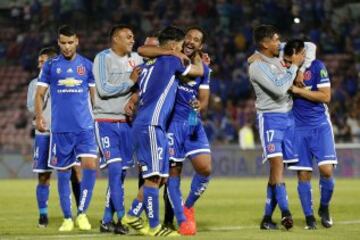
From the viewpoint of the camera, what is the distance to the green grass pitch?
12.1m

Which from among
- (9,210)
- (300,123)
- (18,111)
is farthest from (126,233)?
(18,111)

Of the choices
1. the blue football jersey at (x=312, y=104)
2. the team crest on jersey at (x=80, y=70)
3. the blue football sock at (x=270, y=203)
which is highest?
the team crest on jersey at (x=80, y=70)

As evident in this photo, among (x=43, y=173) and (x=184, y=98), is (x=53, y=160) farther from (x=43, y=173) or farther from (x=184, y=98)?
(x=184, y=98)

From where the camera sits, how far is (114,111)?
12938 millimetres

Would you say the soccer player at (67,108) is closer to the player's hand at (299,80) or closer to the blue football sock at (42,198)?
the blue football sock at (42,198)

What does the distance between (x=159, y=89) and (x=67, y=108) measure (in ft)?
7.12

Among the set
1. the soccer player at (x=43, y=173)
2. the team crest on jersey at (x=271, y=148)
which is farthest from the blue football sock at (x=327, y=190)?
the soccer player at (x=43, y=173)

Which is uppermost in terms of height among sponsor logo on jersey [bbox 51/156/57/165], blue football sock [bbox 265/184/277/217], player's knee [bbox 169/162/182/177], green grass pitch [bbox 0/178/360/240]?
sponsor logo on jersey [bbox 51/156/57/165]

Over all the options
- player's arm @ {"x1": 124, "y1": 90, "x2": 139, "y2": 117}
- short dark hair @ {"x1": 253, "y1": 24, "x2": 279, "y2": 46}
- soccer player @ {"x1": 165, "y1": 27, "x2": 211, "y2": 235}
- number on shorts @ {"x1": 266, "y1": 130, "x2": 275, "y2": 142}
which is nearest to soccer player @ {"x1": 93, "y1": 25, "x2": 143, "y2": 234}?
player's arm @ {"x1": 124, "y1": 90, "x2": 139, "y2": 117}

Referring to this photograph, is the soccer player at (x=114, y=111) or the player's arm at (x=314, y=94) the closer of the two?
the soccer player at (x=114, y=111)

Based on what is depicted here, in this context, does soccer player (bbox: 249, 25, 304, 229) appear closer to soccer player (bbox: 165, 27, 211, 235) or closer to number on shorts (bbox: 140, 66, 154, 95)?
soccer player (bbox: 165, 27, 211, 235)

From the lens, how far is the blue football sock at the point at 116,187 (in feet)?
41.7

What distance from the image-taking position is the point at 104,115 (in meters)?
13.0

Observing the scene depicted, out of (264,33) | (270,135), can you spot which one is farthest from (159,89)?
(270,135)
